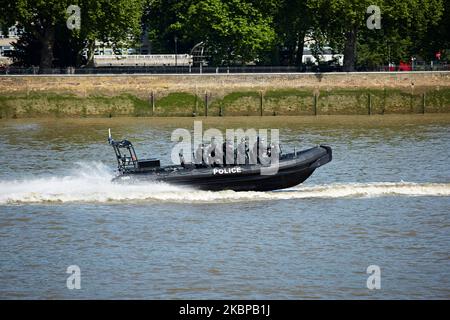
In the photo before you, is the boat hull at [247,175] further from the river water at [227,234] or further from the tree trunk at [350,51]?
the tree trunk at [350,51]

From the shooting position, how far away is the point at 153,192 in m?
39.3

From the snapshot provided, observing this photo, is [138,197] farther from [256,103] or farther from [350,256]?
[256,103]

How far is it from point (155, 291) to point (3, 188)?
13871mm

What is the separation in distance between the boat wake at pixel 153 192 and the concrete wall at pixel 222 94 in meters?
34.4

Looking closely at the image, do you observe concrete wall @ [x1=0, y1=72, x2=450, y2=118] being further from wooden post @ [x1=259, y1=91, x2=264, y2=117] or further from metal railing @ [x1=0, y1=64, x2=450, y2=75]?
metal railing @ [x1=0, y1=64, x2=450, y2=75]

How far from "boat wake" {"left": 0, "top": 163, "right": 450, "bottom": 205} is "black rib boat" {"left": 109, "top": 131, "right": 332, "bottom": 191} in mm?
237

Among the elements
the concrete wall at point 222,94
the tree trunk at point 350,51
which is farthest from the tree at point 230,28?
the concrete wall at point 222,94

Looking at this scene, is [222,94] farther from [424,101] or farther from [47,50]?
[47,50]

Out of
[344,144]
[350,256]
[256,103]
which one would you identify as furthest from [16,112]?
[350,256]

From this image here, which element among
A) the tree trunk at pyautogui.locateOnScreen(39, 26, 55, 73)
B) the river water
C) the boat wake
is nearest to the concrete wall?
the tree trunk at pyautogui.locateOnScreen(39, 26, 55, 73)

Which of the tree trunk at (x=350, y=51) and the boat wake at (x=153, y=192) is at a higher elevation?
the tree trunk at (x=350, y=51)

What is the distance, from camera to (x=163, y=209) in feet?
126

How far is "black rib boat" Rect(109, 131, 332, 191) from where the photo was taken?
39281 mm

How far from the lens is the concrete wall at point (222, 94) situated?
76.8 metres
